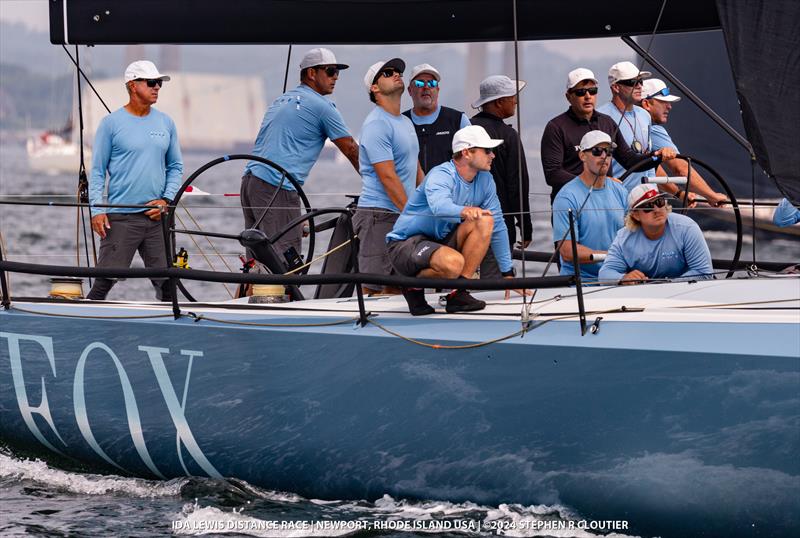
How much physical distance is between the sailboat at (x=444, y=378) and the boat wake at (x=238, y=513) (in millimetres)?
61

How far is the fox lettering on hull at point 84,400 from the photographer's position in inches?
226

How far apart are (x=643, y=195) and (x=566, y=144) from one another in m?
1.12

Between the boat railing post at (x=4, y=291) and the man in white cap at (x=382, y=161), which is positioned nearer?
the man in white cap at (x=382, y=161)

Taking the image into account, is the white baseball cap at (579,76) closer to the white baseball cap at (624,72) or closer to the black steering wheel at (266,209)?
the white baseball cap at (624,72)

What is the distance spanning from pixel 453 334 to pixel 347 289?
1.49 meters

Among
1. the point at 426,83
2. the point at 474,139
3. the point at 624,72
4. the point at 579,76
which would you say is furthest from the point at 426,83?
the point at 474,139

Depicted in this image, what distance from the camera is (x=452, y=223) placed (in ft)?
17.6

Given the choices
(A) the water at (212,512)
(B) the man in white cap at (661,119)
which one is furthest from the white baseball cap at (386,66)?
(B) the man in white cap at (661,119)

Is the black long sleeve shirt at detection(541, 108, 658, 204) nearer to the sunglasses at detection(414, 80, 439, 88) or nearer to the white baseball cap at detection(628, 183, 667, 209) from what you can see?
the sunglasses at detection(414, 80, 439, 88)

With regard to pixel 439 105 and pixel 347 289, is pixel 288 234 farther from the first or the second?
pixel 439 105

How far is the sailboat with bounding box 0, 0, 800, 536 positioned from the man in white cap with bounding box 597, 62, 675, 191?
0.32m

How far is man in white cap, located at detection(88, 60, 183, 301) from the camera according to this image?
6.58 metres

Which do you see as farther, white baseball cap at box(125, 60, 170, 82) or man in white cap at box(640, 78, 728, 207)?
man in white cap at box(640, 78, 728, 207)

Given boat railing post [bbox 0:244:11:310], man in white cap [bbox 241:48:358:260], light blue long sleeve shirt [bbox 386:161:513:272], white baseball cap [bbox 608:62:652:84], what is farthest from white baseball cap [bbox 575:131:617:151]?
boat railing post [bbox 0:244:11:310]
